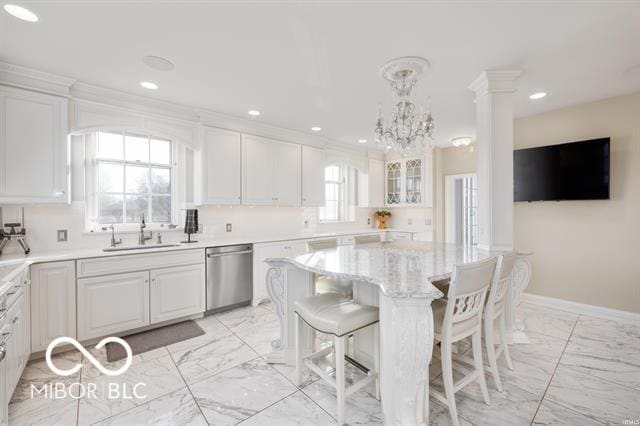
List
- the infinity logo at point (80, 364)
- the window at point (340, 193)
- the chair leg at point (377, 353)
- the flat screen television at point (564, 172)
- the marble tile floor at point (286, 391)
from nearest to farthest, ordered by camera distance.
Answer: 1. the marble tile floor at point (286, 391)
2. the chair leg at point (377, 353)
3. the infinity logo at point (80, 364)
4. the flat screen television at point (564, 172)
5. the window at point (340, 193)

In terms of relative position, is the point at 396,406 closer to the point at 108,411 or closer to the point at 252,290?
the point at 108,411

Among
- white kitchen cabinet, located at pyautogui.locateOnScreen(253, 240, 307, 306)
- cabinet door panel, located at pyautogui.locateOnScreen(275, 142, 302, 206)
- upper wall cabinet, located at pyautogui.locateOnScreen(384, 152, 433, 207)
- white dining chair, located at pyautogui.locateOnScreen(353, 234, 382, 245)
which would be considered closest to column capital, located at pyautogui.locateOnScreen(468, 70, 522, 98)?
white dining chair, located at pyautogui.locateOnScreen(353, 234, 382, 245)

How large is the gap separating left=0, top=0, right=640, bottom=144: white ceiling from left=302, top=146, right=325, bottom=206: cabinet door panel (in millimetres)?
1549

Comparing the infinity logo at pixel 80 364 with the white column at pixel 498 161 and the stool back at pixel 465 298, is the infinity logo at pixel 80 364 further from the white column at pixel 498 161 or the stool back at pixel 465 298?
the white column at pixel 498 161

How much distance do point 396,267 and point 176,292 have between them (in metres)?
2.52

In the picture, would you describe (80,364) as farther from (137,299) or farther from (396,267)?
(396,267)

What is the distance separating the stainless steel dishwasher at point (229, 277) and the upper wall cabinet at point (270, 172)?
797 millimetres

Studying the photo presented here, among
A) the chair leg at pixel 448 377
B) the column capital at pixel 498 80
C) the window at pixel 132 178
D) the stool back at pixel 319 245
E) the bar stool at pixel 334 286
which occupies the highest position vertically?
the column capital at pixel 498 80

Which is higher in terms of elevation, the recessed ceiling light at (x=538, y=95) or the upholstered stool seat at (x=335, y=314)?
the recessed ceiling light at (x=538, y=95)

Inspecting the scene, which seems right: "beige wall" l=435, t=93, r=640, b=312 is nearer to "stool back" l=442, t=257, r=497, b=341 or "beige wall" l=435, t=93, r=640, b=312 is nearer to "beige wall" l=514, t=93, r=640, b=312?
"beige wall" l=514, t=93, r=640, b=312

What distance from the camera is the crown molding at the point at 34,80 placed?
8.02 ft

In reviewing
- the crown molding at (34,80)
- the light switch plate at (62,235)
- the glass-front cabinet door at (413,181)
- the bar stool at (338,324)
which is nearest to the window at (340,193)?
the glass-front cabinet door at (413,181)

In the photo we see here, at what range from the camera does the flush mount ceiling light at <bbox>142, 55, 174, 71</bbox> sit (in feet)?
7.82

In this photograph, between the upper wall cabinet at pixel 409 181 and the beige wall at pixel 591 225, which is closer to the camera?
the beige wall at pixel 591 225
